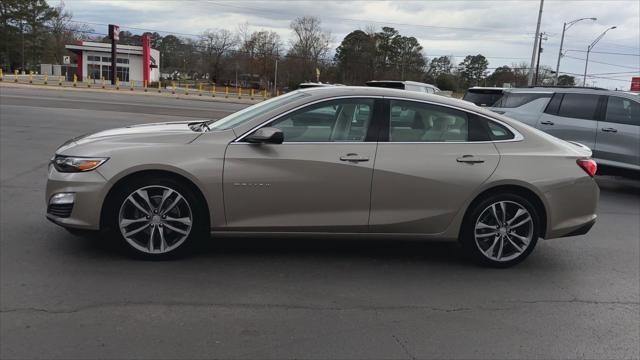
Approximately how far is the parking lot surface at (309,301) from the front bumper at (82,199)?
1.24ft

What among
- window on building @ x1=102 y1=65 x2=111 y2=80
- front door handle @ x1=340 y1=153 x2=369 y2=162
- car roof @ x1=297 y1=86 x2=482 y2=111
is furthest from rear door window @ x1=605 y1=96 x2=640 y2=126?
window on building @ x1=102 y1=65 x2=111 y2=80

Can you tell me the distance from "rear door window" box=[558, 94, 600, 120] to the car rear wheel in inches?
301

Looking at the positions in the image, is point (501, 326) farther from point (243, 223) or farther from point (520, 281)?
point (243, 223)

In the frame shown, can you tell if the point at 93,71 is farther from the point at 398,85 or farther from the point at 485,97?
the point at 485,97

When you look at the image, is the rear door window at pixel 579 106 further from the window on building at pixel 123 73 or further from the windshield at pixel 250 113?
the window on building at pixel 123 73

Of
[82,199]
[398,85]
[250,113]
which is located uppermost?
[398,85]

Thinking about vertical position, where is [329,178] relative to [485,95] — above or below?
below

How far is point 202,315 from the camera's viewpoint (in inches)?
145

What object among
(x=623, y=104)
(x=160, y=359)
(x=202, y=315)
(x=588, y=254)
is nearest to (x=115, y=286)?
(x=202, y=315)

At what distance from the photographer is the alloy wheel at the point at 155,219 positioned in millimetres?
4500

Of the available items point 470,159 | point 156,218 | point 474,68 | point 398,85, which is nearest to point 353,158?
point 470,159

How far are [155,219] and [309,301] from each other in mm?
1534

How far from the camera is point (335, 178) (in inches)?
181

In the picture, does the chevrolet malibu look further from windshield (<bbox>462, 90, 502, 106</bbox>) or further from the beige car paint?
windshield (<bbox>462, 90, 502, 106</bbox>)
